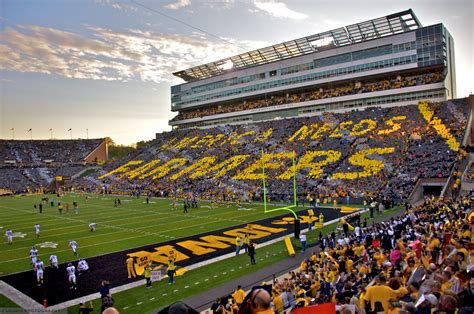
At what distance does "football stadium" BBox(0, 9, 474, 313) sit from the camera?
9.65 m

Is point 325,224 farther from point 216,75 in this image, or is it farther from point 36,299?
point 216,75

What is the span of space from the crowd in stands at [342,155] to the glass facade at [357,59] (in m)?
7.25

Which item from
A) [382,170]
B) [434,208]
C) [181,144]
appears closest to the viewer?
[434,208]

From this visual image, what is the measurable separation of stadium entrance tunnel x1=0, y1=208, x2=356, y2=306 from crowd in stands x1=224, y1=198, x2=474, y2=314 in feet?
18.2

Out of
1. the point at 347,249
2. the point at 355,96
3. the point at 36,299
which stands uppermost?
the point at 355,96

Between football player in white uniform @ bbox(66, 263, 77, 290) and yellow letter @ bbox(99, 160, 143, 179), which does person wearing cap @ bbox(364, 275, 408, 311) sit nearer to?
football player in white uniform @ bbox(66, 263, 77, 290)

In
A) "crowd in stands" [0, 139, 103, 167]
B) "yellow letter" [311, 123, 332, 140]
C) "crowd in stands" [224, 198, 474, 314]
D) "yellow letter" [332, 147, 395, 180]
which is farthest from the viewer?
"crowd in stands" [0, 139, 103, 167]

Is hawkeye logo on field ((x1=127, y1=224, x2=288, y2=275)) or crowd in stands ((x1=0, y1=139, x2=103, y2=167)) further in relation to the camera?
crowd in stands ((x1=0, y1=139, x2=103, y2=167))

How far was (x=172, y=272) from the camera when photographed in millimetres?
14133

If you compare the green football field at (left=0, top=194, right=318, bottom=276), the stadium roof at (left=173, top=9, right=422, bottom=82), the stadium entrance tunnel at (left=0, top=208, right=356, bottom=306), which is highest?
the stadium roof at (left=173, top=9, right=422, bottom=82)

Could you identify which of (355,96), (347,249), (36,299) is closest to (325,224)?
(347,249)

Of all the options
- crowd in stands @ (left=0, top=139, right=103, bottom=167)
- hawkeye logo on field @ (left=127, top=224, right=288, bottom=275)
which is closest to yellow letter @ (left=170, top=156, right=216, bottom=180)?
hawkeye logo on field @ (left=127, top=224, right=288, bottom=275)

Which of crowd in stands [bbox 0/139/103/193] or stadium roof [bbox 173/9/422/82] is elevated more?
stadium roof [bbox 173/9/422/82]

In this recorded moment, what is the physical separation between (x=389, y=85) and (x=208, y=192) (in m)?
27.7
